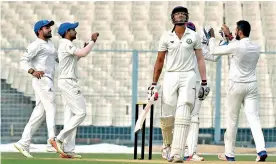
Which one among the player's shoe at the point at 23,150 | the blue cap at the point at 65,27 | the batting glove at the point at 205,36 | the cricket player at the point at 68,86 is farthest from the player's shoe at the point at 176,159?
the player's shoe at the point at 23,150

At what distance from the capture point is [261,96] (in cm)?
2427

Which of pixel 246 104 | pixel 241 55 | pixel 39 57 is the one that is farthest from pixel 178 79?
pixel 39 57

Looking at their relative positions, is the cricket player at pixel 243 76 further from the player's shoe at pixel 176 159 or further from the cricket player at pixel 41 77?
the cricket player at pixel 41 77

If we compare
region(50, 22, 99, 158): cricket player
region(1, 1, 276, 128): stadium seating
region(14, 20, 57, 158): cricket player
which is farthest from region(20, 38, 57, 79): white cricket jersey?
region(1, 1, 276, 128): stadium seating

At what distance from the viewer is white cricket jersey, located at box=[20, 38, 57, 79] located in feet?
50.7

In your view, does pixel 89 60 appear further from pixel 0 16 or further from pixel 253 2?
pixel 253 2

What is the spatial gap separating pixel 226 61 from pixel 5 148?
6135 millimetres

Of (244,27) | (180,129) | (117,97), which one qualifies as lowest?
(180,129)

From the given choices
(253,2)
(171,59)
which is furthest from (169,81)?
(253,2)

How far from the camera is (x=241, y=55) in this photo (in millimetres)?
14750

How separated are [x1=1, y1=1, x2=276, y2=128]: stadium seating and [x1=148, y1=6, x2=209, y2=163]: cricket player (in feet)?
36.7

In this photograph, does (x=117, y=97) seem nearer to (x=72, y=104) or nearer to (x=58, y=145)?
(x=72, y=104)

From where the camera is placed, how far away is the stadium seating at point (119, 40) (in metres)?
24.4

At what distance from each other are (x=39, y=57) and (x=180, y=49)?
11.2 feet
